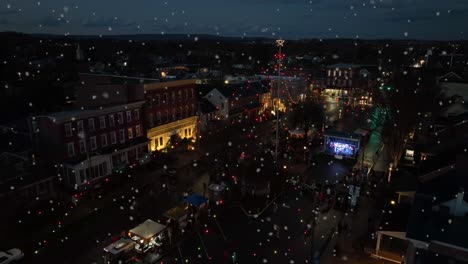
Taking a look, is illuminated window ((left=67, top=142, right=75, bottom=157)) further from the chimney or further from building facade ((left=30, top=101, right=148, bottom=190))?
the chimney

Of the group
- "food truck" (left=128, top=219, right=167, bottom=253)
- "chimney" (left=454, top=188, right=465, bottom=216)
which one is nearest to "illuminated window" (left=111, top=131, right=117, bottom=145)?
"food truck" (left=128, top=219, right=167, bottom=253)

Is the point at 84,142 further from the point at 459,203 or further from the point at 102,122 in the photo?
the point at 459,203

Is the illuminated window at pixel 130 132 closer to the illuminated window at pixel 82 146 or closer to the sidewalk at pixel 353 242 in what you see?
the illuminated window at pixel 82 146

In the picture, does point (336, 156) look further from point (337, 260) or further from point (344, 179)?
point (337, 260)

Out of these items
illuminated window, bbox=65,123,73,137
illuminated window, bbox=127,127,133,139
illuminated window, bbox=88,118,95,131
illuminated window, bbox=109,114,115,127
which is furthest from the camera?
illuminated window, bbox=127,127,133,139

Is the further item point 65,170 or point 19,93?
point 19,93

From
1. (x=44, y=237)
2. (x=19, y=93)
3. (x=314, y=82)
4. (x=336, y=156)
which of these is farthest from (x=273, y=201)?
(x=314, y=82)
